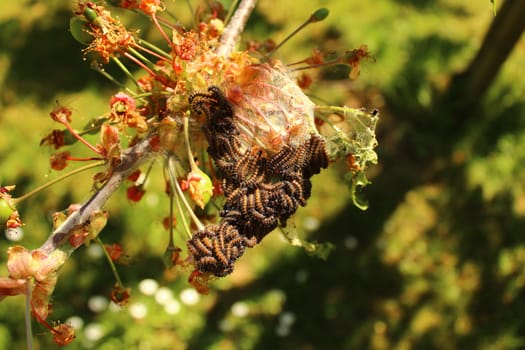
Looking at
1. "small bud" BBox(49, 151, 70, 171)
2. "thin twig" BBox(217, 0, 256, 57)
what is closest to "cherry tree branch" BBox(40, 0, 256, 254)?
"thin twig" BBox(217, 0, 256, 57)

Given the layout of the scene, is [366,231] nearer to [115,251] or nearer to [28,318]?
[115,251]

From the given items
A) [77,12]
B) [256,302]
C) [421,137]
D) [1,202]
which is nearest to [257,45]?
[77,12]

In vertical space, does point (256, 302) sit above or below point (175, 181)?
below

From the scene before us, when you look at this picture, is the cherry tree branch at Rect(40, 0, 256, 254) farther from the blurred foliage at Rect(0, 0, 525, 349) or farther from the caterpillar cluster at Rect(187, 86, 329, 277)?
the blurred foliage at Rect(0, 0, 525, 349)

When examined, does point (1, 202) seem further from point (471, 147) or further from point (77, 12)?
point (471, 147)

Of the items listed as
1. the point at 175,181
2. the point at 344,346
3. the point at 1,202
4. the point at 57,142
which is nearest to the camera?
the point at 1,202

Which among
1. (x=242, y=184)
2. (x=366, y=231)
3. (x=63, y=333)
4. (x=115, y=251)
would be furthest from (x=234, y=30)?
(x=366, y=231)
